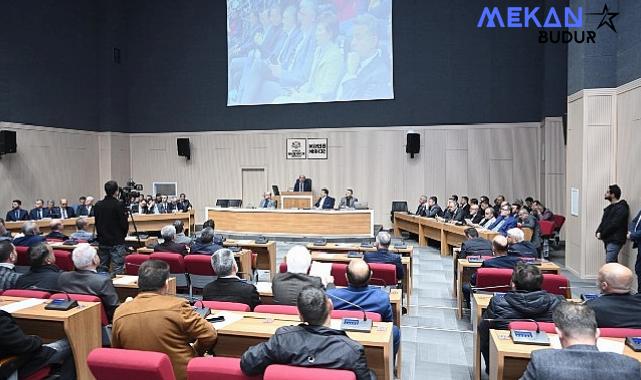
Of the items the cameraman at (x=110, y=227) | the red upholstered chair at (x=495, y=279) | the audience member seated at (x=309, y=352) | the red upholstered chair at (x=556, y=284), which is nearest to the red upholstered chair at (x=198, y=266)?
the cameraman at (x=110, y=227)

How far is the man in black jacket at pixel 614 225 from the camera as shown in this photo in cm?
654

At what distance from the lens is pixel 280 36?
14.5 meters

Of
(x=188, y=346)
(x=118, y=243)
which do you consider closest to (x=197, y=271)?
(x=118, y=243)

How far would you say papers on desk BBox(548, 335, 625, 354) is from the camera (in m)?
2.45

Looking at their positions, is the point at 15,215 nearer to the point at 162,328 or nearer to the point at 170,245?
the point at 170,245

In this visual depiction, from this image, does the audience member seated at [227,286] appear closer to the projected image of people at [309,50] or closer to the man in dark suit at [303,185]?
the man in dark suit at [303,185]

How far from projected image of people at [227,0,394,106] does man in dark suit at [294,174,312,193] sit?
2.50 meters

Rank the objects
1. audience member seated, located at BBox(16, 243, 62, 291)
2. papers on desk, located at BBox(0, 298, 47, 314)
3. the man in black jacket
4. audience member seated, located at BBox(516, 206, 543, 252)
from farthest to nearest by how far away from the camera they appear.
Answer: audience member seated, located at BBox(516, 206, 543, 252), the man in black jacket, audience member seated, located at BBox(16, 243, 62, 291), papers on desk, located at BBox(0, 298, 47, 314)

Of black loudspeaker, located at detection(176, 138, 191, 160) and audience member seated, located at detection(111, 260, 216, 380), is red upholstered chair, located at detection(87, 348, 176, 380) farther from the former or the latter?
black loudspeaker, located at detection(176, 138, 191, 160)

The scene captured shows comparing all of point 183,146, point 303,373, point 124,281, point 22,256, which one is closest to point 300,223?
point 183,146

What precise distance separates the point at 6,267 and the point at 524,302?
4.30 m

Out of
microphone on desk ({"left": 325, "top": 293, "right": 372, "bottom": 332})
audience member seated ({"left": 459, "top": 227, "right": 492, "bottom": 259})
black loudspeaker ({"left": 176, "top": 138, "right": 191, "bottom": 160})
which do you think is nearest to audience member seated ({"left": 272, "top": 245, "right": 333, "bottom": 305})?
microphone on desk ({"left": 325, "top": 293, "right": 372, "bottom": 332})

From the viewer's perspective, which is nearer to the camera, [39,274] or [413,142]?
[39,274]

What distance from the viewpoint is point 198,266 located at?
5301mm
